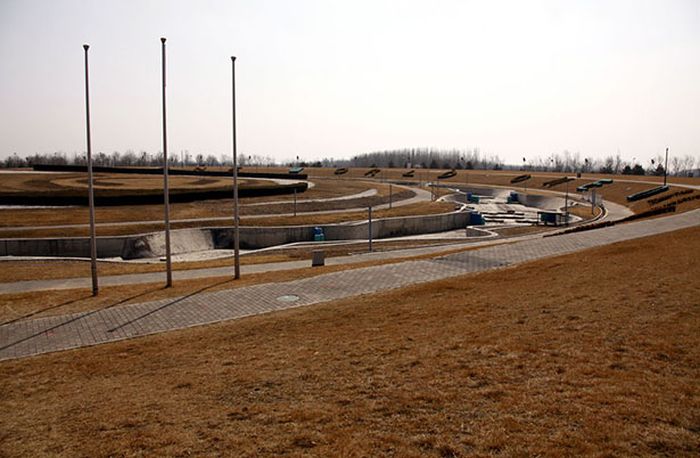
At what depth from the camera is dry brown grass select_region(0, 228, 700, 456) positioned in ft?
19.0

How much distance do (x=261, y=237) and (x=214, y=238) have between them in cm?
298

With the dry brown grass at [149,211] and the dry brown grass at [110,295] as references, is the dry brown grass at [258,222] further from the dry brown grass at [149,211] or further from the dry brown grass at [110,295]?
the dry brown grass at [110,295]

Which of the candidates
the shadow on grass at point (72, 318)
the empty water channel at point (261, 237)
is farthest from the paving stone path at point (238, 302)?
the empty water channel at point (261, 237)

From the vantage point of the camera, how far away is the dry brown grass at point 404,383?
5.79 m

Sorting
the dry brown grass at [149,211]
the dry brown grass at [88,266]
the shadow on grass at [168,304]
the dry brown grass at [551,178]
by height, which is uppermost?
the dry brown grass at [551,178]

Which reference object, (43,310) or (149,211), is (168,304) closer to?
(43,310)

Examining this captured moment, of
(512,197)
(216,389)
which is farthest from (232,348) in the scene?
(512,197)

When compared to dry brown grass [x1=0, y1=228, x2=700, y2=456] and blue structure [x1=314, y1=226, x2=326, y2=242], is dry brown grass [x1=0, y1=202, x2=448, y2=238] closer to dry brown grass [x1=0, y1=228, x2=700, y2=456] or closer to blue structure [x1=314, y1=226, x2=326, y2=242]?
blue structure [x1=314, y1=226, x2=326, y2=242]

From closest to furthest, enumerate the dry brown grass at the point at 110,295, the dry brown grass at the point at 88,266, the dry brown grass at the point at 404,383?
1. the dry brown grass at the point at 404,383
2. the dry brown grass at the point at 110,295
3. the dry brown grass at the point at 88,266

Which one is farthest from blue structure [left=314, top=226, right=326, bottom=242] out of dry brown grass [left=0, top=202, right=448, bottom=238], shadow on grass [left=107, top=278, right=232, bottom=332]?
shadow on grass [left=107, top=278, right=232, bottom=332]

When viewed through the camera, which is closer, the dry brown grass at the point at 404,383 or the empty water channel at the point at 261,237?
the dry brown grass at the point at 404,383

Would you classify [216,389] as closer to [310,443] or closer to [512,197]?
[310,443]

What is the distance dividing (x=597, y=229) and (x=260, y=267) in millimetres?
16803

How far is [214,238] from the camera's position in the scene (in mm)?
32438
